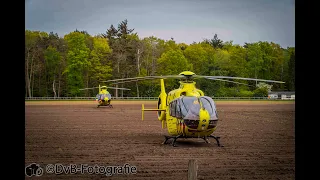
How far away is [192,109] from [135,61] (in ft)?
24.4

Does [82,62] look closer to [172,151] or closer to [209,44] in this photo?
[209,44]

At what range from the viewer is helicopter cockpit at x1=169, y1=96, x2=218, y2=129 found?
410 inches

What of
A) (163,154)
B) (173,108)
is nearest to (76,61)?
(173,108)

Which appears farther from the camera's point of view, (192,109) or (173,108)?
(173,108)

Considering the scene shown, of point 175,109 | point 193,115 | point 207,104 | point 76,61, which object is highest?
point 76,61

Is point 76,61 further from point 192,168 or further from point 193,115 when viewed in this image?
point 192,168

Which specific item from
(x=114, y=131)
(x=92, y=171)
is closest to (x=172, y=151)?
(x=92, y=171)

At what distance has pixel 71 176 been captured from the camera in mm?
6895

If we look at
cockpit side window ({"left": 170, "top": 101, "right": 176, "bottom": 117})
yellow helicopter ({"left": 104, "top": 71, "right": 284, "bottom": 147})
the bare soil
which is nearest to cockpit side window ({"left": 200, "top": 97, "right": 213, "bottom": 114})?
yellow helicopter ({"left": 104, "top": 71, "right": 284, "bottom": 147})

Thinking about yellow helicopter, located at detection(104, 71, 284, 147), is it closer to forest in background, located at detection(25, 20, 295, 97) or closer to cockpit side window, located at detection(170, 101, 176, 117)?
cockpit side window, located at detection(170, 101, 176, 117)

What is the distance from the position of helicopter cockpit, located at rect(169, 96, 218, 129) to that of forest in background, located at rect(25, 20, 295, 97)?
3243 millimetres

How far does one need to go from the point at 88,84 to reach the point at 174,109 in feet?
25.0

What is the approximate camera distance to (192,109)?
10.5m

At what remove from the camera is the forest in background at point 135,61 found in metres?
14.3
